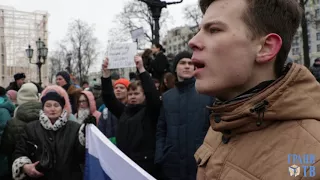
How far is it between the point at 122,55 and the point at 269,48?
3164 mm

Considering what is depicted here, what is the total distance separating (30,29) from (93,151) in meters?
49.0

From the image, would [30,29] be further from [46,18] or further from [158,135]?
[158,135]

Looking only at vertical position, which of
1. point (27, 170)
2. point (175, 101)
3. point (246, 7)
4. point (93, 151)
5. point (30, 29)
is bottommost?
point (27, 170)

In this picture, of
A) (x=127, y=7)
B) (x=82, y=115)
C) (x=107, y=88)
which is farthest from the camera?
(x=127, y=7)

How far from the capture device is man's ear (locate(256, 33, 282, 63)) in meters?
1.12

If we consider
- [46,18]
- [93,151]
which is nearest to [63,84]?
[93,151]

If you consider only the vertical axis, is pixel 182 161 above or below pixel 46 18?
below

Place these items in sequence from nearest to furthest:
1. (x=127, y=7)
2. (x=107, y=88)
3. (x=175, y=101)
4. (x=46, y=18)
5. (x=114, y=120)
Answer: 1. (x=175, y=101)
2. (x=107, y=88)
3. (x=114, y=120)
4. (x=127, y=7)
5. (x=46, y=18)

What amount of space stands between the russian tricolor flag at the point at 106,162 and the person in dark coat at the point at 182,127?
2.17ft

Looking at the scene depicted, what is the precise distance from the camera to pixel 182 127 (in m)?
3.25

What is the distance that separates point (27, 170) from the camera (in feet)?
11.2

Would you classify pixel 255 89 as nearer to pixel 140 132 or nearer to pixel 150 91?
pixel 150 91

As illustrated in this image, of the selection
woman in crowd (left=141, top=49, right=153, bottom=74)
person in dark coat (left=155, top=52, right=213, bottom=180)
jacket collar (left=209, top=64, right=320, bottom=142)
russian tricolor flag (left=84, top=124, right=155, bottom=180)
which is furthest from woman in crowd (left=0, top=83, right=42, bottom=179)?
jacket collar (left=209, top=64, right=320, bottom=142)

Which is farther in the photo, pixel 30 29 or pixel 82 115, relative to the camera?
pixel 30 29
